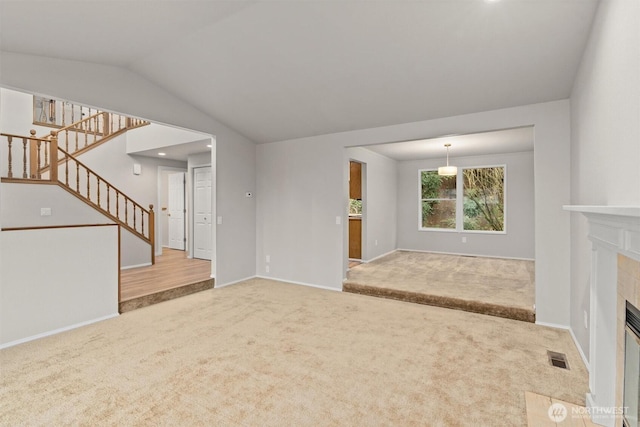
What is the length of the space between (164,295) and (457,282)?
4.21 meters

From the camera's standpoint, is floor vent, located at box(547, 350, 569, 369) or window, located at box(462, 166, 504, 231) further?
window, located at box(462, 166, 504, 231)

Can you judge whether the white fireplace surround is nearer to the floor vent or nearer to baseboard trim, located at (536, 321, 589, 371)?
the floor vent

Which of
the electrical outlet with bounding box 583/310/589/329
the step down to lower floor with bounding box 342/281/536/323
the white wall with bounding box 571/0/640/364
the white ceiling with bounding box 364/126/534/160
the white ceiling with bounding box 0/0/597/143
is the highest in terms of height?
the white ceiling with bounding box 0/0/597/143

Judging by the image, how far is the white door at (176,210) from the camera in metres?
8.23

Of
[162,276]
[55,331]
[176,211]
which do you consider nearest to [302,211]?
[162,276]

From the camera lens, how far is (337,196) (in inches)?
191

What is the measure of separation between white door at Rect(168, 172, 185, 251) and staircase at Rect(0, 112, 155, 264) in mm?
1441

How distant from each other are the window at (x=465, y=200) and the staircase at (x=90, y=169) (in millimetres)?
6283

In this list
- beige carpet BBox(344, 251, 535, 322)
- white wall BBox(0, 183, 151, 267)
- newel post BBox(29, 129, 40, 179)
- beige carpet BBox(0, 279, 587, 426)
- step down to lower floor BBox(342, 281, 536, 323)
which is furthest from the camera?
newel post BBox(29, 129, 40, 179)

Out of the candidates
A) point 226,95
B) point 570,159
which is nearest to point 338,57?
point 226,95

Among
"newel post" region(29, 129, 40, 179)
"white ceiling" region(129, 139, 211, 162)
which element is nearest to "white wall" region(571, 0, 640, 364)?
"white ceiling" region(129, 139, 211, 162)

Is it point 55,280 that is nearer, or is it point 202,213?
point 55,280

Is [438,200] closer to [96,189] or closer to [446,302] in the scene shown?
[446,302]

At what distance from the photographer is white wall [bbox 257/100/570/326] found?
11.0 feet
